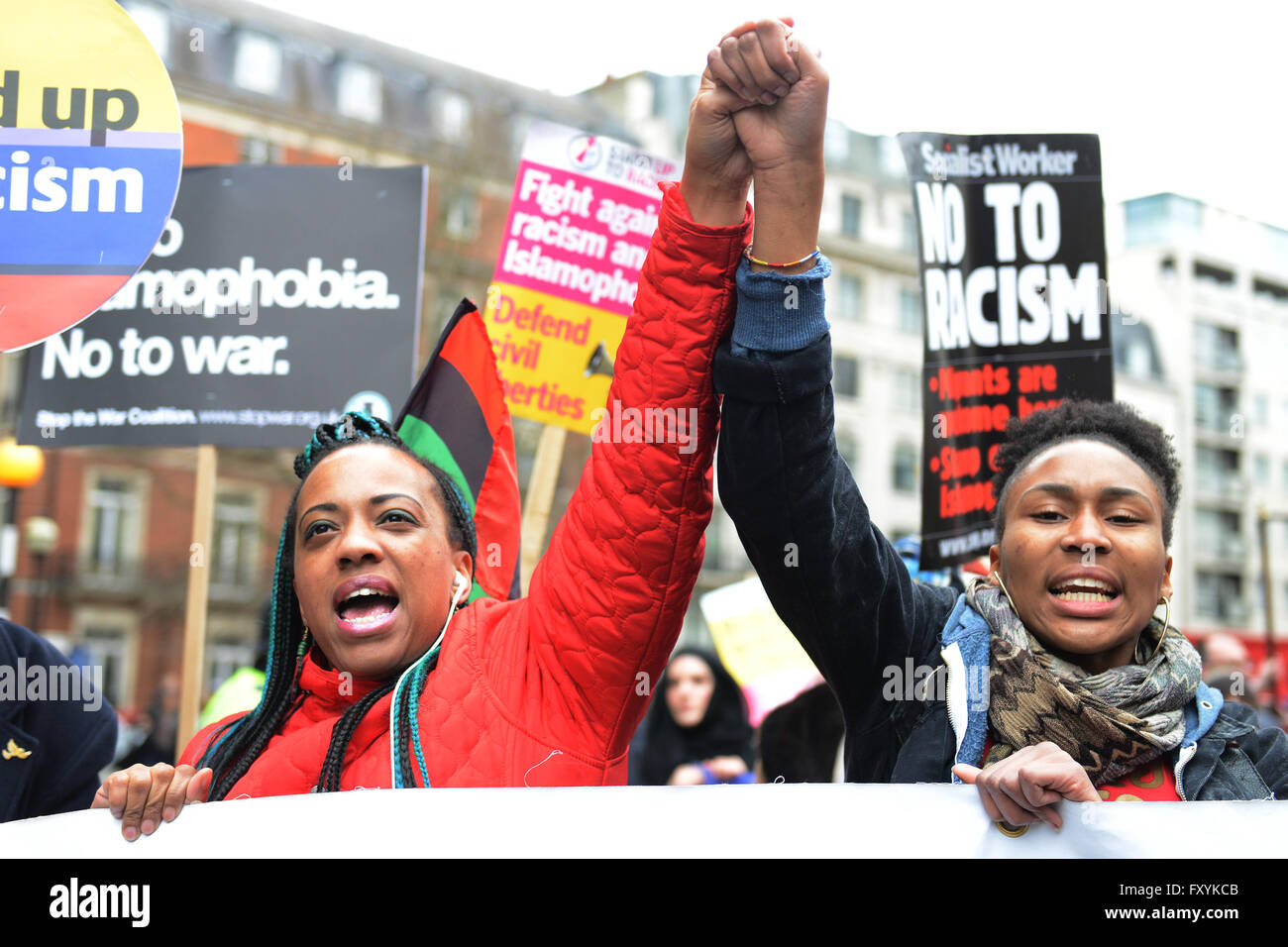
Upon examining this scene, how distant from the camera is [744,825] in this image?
4.91 feet

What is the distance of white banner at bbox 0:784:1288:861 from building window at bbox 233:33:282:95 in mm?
28564

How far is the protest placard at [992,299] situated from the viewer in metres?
3.99

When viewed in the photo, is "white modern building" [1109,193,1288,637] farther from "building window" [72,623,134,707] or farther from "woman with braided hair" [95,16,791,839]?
"woman with braided hair" [95,16,791,839]

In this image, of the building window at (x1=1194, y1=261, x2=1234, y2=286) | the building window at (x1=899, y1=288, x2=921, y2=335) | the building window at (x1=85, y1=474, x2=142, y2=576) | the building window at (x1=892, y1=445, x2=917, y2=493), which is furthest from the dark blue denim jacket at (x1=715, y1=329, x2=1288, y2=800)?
the building window at (x1=1194, y1=261, x2=1234, y2=286)

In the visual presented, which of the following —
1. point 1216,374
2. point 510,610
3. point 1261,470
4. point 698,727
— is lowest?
point 698,727

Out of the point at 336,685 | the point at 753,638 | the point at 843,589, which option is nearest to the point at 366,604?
the point at 336,685

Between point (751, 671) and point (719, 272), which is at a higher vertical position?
point (719, 272)

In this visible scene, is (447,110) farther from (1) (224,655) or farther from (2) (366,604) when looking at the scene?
(2) (366,604)

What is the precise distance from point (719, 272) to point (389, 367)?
7.85 feet

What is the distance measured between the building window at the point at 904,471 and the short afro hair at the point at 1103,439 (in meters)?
36.5

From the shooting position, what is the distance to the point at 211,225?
13.4 feet

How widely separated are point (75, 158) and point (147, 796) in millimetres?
1543
